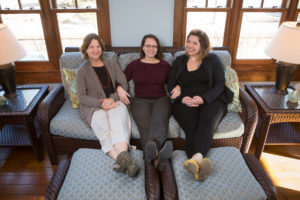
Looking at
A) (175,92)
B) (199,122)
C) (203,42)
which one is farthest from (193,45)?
(199,122)

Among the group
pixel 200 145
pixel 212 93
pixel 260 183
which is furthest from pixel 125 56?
pixel 260 183

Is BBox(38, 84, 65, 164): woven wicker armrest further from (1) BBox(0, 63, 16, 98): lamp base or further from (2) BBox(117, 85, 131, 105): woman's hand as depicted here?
(2) BBox(117, 85, 131, 105): woman's hand

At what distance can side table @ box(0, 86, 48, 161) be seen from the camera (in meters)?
1.95

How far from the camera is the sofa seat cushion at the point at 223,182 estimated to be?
4.58 ft

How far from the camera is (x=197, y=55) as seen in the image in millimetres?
2102

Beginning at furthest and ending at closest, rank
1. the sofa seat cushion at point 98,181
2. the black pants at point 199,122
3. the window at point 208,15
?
the window at point 208,15 → the black pants at point 199,122 → the sofa seat cushion at point 98,181

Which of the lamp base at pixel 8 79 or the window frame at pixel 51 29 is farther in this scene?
the window frame at pixel 51 29

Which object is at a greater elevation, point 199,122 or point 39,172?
point 199,122

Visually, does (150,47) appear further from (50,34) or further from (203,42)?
(50,34)

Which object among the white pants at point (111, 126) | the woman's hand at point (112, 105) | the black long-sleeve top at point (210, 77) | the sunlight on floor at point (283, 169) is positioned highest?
the black long-sleeve top at point (210, 77)

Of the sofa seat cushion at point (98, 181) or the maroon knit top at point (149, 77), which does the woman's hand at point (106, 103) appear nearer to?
the maroon knit top at point (149, 77)

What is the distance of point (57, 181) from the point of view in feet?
4.95

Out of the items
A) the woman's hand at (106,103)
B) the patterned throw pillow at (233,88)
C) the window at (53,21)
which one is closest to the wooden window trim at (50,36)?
the window at (53,21)

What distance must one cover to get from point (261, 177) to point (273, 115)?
2.21 ft
